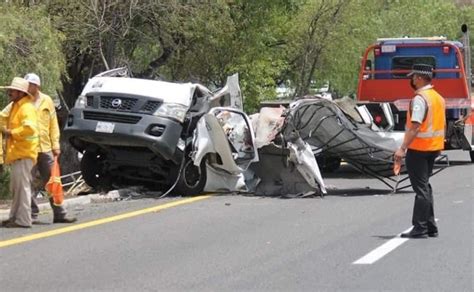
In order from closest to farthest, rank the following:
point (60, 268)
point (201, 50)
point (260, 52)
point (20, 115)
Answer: point (60, 268) < point (20, 115) < point (201, 50) < point (260, 52)

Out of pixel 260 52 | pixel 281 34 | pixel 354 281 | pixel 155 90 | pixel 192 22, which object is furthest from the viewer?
pixel 281 34

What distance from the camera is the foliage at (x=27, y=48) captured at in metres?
13.1

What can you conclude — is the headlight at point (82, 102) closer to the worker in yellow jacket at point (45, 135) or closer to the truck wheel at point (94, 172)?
the truck wheel at point (94, 172)

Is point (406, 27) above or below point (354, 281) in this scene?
above

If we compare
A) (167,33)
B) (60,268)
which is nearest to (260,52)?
(167,33)

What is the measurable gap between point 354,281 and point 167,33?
13629mm

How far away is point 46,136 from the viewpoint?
31.1 ft

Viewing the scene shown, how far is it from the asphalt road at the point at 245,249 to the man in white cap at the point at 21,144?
0.32 metres

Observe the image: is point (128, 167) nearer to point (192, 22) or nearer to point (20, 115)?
point (20, 115)

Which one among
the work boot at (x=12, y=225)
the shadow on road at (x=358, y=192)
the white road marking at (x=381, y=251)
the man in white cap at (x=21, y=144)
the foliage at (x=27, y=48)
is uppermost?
the foliage at (x=27, y=48)

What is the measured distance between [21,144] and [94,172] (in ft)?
11.4

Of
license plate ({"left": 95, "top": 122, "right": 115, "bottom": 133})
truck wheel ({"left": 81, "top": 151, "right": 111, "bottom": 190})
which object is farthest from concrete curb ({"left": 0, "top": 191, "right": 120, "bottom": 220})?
license plate ({"left": 95, "top": 122, "right": 115, "bottom": 133})

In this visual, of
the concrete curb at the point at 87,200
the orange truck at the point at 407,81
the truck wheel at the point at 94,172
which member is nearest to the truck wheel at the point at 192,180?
the concrete curb at the point at 87,200

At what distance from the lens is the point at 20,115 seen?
9156 millimetres
